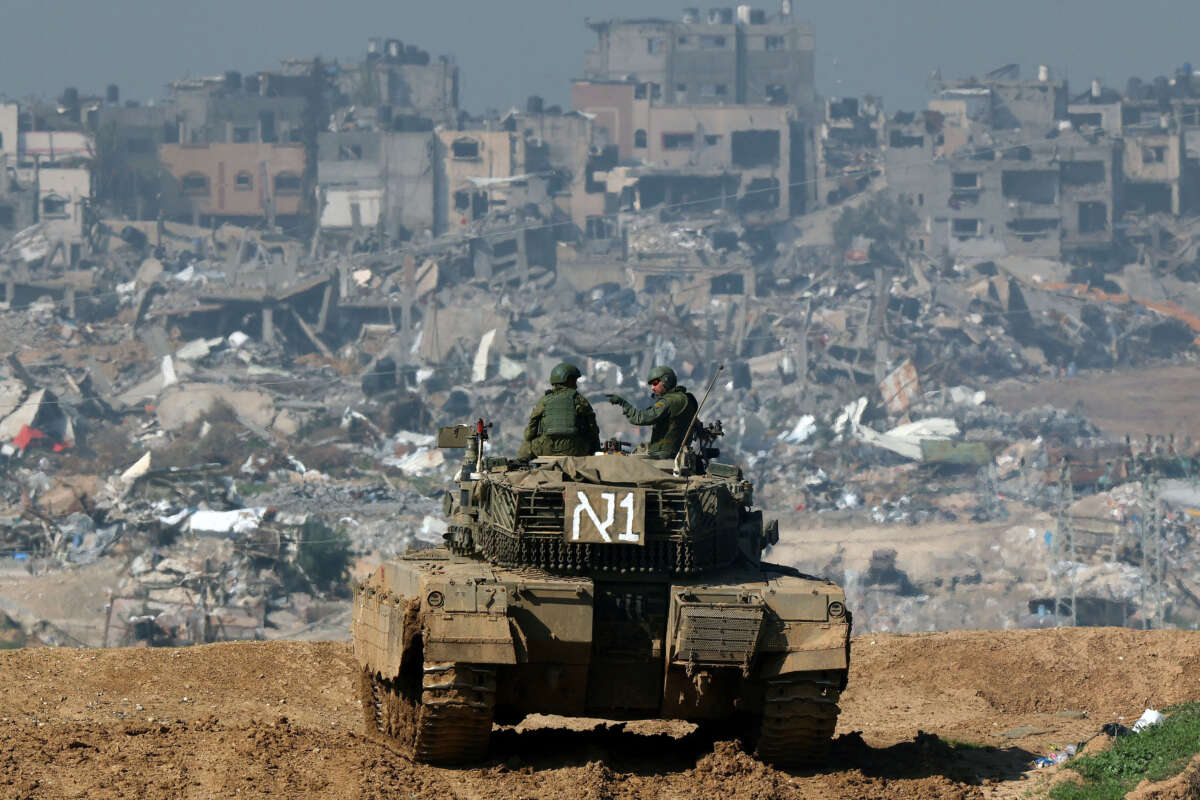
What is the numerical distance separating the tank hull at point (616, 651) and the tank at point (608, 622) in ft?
0.03

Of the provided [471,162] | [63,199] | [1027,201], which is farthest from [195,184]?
[1027,201]

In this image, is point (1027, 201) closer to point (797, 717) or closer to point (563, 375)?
point (563, 375)

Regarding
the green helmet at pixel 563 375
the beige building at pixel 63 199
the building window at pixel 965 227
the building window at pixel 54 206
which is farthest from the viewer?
the building window at pixel 54 206

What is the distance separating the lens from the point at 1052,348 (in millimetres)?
84750

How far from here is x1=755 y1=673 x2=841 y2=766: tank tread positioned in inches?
550

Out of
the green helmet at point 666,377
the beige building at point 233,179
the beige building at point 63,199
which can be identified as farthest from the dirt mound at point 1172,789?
the beige building at point 233,179

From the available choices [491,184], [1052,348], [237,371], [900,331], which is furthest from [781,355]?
[491,184]

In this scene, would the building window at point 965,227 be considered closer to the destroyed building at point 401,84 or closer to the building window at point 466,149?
the building window at point 466,149

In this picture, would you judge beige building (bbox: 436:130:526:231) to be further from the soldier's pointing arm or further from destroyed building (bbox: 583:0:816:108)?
the soldier's pointing arm

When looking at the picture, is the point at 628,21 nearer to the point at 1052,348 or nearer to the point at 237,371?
the point at 1052,348

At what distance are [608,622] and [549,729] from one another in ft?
8.73

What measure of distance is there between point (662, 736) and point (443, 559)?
2465 mm

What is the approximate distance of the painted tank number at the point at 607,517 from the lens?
14.3 metres

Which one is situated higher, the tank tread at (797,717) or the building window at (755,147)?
the building window at (755,147)
